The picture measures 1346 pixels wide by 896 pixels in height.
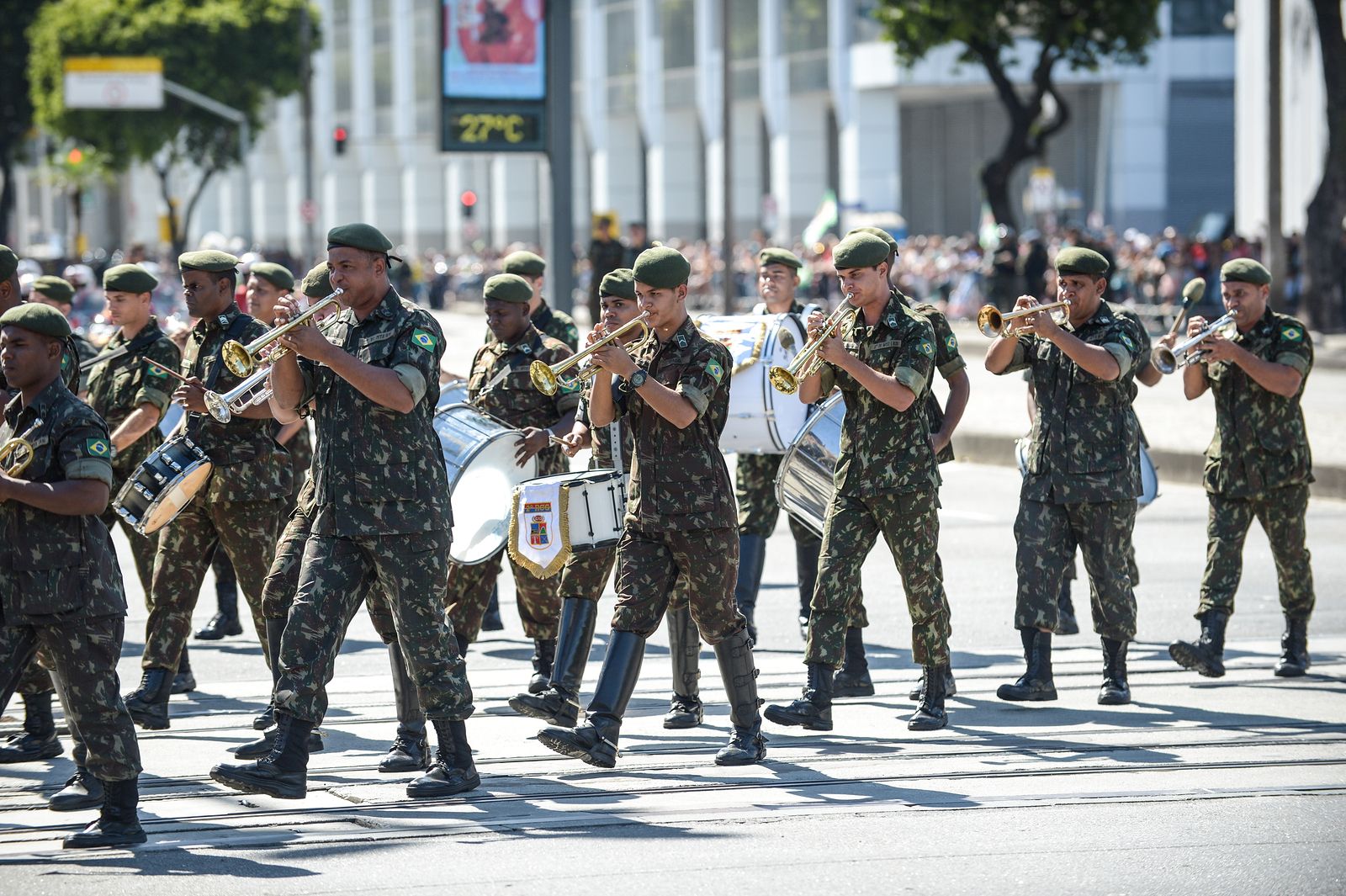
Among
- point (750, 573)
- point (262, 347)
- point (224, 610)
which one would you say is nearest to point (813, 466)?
point (750, 573)

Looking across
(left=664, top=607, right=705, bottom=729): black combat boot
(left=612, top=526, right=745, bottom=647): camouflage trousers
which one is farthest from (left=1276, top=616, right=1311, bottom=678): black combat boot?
(left=612, top=526, right=745, bottom=647): camouflage trousers

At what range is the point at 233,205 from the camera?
3844 inches

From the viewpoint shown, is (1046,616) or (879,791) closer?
(879,791)

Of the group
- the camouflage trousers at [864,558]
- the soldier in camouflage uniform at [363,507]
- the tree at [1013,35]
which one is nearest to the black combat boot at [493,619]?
the camouflage trousers at [864,558]

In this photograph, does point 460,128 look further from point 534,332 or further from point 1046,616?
point 1046,616

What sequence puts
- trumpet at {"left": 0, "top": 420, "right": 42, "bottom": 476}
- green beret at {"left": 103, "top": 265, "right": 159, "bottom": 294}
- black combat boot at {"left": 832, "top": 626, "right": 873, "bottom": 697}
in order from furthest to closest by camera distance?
green beret at {"left": 103, "top": 265, "right": 159, "bottom": 294} < black combat boot at {"left": 832, "top": 626, "right": 873, "bottom": 697} < trumpet at {"left": 0, "top": 420, "right": 42, "bottom": 476}

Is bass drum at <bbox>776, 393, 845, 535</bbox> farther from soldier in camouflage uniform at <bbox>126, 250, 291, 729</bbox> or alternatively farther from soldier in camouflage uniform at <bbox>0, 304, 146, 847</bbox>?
soldier in camouflage uniform at <bbox>0, 304, 146, 847</bbox>

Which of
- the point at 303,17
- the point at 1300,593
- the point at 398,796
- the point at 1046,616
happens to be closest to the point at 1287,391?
the point at 1300,593

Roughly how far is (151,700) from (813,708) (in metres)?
2.75

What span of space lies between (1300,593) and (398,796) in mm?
4537

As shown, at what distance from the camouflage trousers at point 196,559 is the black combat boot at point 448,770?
176 centimetres

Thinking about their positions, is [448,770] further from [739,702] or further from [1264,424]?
[1264,424]

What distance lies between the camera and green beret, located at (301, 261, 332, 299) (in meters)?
8.19

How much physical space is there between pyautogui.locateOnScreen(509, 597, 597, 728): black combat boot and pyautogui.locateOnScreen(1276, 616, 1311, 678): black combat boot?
342cm
